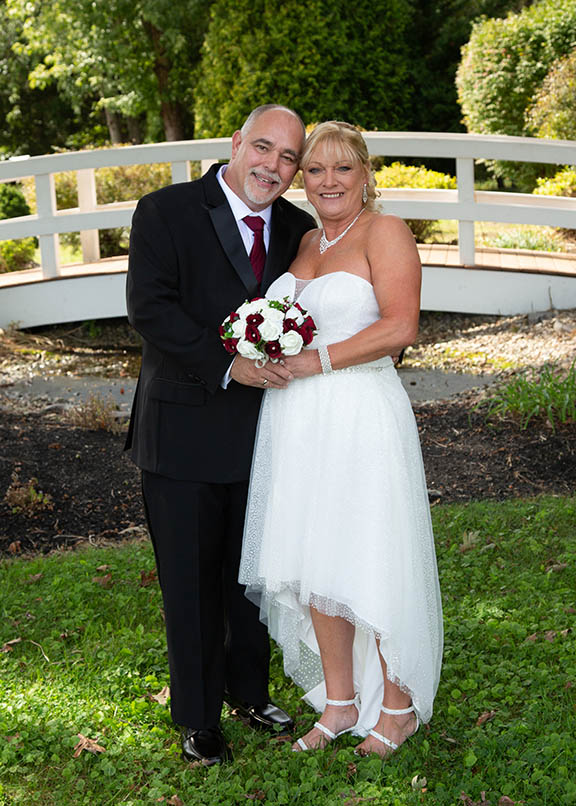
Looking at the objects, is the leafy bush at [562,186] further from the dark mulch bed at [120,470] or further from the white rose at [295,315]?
the white rose at [295,315]

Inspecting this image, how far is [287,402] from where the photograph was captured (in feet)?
11.5

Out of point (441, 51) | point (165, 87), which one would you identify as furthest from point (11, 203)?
point (441, 51)

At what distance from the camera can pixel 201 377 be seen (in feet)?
11.4

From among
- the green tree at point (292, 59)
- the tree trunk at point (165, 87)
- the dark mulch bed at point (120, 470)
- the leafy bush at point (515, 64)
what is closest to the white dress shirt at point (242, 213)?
the dark mulch bed at point (120, 470)

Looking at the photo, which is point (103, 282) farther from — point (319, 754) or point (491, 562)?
point (319, 754)

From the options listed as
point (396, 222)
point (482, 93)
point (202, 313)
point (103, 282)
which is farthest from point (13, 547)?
point (482, 93)

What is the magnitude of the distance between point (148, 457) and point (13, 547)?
8.26ft

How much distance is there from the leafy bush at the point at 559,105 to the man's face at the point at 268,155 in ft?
40.2

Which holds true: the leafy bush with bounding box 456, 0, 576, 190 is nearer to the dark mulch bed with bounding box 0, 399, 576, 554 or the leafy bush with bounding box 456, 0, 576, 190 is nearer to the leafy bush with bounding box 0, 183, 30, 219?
the leafy bush with bounding box 0, 183, 30, 219

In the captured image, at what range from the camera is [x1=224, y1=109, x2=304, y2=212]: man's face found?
3.49 m

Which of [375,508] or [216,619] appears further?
[216,619]

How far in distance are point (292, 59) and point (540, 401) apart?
33.8 ft

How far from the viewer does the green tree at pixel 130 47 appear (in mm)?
18594

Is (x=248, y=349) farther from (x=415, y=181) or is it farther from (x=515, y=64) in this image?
(x=515, y=64)
